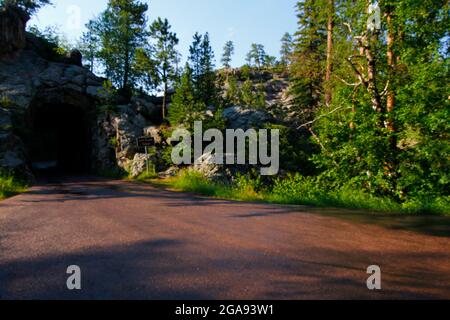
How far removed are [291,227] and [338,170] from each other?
506 cm

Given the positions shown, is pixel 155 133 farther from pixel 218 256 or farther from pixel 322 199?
pixel 218 256

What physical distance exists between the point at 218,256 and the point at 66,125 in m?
36.2

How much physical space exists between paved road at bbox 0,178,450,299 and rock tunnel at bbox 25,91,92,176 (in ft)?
68.2

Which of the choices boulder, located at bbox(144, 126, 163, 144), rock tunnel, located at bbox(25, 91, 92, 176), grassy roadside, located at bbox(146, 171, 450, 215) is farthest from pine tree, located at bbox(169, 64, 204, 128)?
rock tunnel, located at bbox(25, 91, 92, 176)

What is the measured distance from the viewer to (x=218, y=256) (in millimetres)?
3521

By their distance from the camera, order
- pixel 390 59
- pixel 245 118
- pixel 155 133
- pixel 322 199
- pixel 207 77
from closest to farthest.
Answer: pixel 322 199 → pixel 390 59 → pixel 155 133 → pixel 245 118 → pixel 207 77

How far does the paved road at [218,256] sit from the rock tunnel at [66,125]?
20796 mm

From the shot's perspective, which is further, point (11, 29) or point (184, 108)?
point (11, 29)

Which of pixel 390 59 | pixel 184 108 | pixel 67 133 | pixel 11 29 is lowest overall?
pixel 67 133

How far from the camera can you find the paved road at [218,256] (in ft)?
8.58

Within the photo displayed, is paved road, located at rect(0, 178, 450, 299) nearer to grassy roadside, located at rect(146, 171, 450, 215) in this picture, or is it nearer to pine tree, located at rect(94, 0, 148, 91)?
grassy roadside, located at rect(146, 171, 450, 215)

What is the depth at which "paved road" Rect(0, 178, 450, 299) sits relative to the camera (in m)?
2.62

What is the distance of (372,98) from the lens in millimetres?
9141

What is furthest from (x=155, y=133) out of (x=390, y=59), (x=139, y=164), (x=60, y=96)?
(x=390, y=59)
